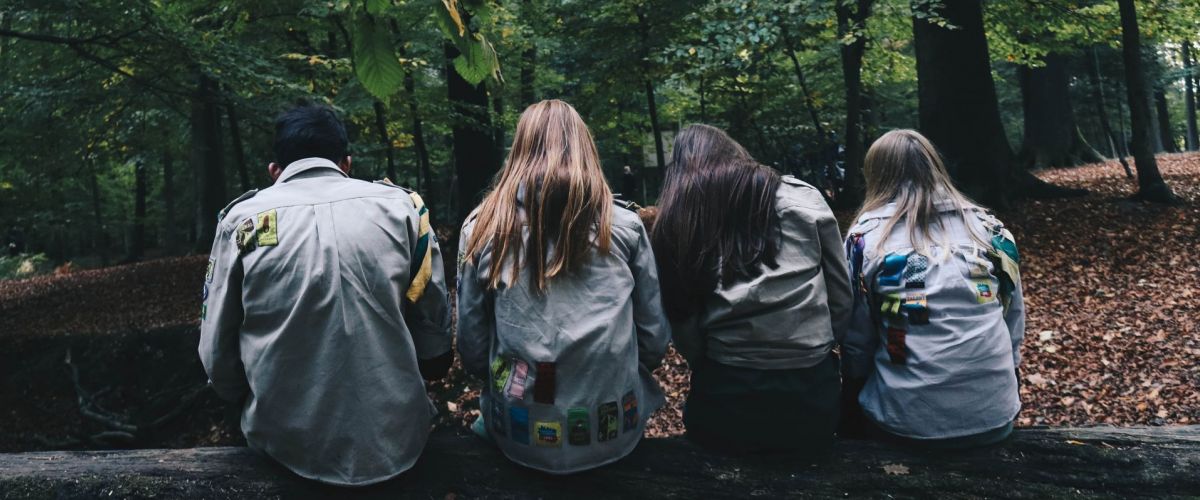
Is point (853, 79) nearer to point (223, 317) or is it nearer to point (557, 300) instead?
point (557, 300)

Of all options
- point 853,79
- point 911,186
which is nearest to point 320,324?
point 911,186

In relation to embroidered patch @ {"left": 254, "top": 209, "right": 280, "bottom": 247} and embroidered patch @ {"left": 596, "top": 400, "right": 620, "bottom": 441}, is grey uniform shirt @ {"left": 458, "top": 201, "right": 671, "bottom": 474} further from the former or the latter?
embroidered patch @ {"left": 254, "top": 209, "right": 280, "bottom": 247}

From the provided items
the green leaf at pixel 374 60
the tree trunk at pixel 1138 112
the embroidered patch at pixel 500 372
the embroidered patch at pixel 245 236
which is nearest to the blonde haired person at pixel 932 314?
the embroidered patch at pixel 500 372

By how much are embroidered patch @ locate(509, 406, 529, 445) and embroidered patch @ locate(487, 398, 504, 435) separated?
48mm

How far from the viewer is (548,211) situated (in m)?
2.31

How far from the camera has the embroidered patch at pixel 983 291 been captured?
257 cm

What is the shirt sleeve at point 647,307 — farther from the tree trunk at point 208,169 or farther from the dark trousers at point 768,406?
the tree trunk at point 208,169

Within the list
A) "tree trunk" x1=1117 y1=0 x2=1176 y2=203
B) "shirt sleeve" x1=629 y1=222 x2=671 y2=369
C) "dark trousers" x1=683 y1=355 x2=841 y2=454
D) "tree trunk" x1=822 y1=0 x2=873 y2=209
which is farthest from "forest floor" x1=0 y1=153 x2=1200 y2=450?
"shirt sleeve" x1=629 y1=222 x2=671 y2=369

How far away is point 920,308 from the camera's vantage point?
8.45ft

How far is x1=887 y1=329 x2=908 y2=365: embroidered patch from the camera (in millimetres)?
2605

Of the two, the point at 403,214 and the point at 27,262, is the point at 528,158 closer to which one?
the point at 403,214

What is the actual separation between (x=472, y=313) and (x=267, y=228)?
70 cm

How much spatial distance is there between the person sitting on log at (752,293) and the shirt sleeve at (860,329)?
0.61 feet

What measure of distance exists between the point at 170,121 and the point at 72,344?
5.85 m
